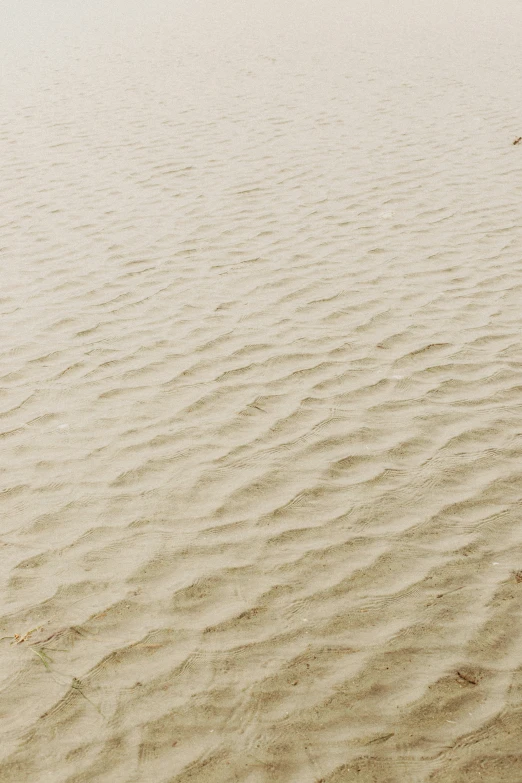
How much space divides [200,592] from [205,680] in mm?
417

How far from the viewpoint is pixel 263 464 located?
12.3 ft

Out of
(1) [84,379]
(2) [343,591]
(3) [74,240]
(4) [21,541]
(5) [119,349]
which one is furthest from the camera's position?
(3) [74,240]

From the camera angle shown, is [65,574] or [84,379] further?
[84,379]

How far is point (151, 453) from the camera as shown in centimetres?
384

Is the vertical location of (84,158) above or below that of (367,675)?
above

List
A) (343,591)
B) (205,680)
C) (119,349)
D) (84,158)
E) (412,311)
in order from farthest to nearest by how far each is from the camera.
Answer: (84,158)
(412,311)
(119,349)
(343,591)
(205,680)

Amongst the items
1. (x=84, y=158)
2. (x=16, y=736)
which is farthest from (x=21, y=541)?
(x=84, y=158)

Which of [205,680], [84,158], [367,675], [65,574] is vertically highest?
[84,158]

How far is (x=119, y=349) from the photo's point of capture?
4.83 meters

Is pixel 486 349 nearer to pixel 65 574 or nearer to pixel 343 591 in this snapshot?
pixel 343 591

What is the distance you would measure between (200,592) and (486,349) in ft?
7.92

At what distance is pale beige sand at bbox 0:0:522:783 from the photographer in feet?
8.50

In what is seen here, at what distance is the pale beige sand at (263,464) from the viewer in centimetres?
259

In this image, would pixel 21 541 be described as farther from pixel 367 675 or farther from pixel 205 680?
pixel 367 675
